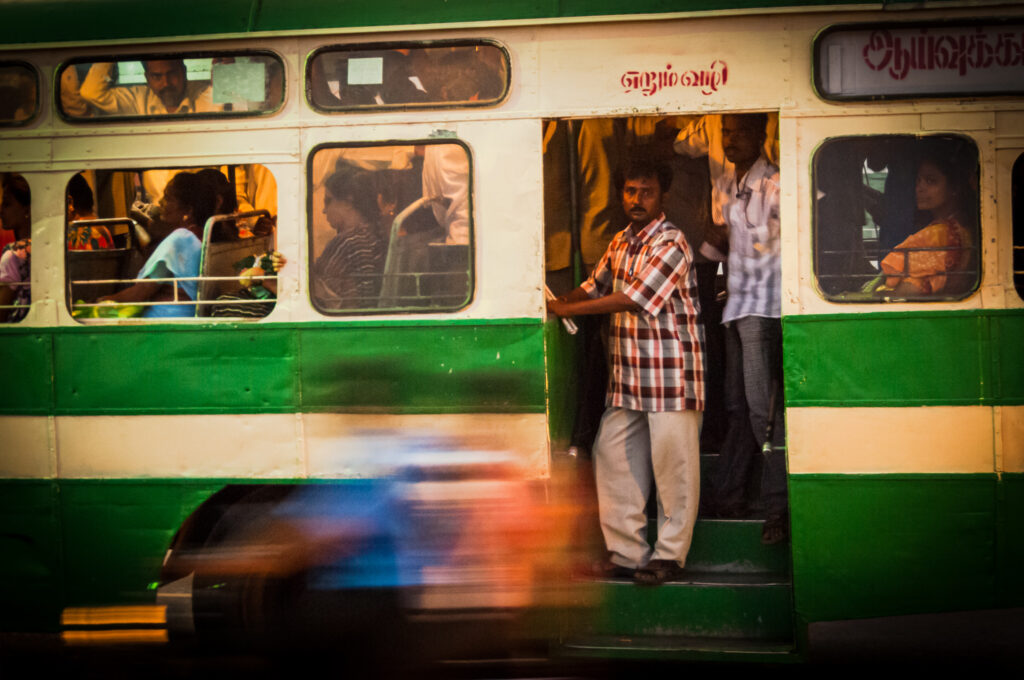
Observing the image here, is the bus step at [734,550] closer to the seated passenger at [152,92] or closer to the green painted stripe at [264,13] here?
the green painted stripe at [264,13]

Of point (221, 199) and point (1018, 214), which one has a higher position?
point (221, 199)

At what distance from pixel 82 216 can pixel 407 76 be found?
1557 mm

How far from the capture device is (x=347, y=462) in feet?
14.2

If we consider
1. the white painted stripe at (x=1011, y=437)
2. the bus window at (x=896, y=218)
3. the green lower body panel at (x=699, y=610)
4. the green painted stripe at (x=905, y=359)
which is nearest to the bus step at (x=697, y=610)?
the green lower body panel at (x=699, y=610)

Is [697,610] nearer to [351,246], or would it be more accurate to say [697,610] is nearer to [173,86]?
[351,246]

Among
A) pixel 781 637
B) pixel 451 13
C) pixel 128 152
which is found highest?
pixel 451 13

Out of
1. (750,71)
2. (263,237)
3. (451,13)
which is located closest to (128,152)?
(263,237)

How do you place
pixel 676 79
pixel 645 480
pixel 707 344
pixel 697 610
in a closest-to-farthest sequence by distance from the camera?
1. pixel 676 79
2. pixel 697 610
3. pixel 645 480
4. pixel 707 344

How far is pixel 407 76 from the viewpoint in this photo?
4.27m

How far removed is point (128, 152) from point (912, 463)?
11.4 ft

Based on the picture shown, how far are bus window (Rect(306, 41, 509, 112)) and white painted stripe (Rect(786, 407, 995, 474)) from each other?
1848mm

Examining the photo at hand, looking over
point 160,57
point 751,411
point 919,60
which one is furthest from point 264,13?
point 751,411

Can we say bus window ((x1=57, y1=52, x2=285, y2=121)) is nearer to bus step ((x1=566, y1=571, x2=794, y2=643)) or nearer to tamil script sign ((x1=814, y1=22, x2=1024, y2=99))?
tamil script sign ((x1=814, y1=22, x2=1024, y2=99))

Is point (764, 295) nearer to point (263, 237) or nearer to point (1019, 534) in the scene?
point (1019, 534)
